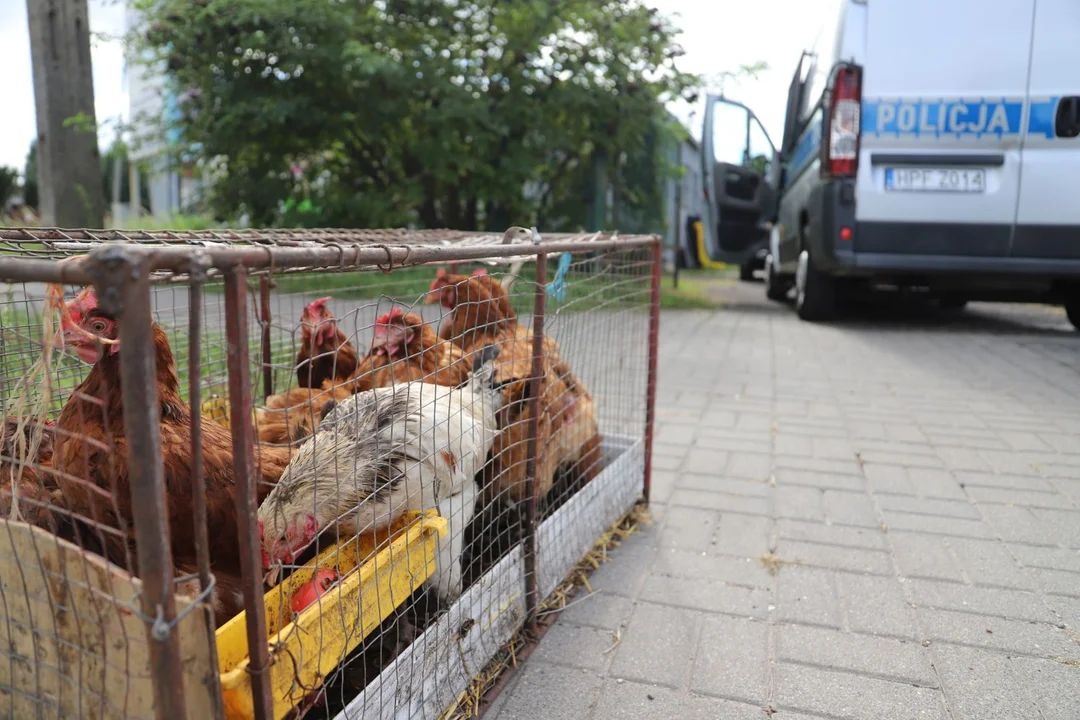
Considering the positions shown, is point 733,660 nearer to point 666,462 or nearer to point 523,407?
point 523,407

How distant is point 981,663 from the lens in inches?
82.3

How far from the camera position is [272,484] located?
5.98 ft

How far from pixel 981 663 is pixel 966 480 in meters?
1.63

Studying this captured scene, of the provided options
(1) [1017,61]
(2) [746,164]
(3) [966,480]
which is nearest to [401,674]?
(3) [966,480]

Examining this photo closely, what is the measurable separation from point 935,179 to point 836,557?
478 centimetres

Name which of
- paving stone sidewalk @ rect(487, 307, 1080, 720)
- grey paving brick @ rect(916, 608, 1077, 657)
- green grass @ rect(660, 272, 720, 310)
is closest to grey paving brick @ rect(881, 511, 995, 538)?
paving stone sidewalk @ rect(487, 307, 1080, 720)

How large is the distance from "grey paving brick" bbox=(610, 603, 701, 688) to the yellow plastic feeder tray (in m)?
0.69

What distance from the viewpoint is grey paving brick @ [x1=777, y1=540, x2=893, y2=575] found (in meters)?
2.68

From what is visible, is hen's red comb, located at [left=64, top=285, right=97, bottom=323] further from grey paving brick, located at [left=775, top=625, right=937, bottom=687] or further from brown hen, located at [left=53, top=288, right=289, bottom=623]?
grey paving brick, located at [left=775, top=625, right=937, bottom=687]

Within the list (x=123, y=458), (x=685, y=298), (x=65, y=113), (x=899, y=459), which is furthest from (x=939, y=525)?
(x=685, y=298)

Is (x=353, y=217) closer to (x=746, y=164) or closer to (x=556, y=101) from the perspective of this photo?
(x=556, y=101)

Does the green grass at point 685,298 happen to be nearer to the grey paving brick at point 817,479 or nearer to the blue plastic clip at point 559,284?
the grey paving brick at point 817,479

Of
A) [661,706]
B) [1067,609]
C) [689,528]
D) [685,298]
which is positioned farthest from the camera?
[685,298]

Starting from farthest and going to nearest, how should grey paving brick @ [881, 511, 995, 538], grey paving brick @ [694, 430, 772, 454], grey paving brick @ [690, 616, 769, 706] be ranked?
grey paving brick @ [694, 430, 772, 454] → grey paving brick @ [881, 511, 995, 538] → grey paving brick @ [690, 616, 769, 706]
